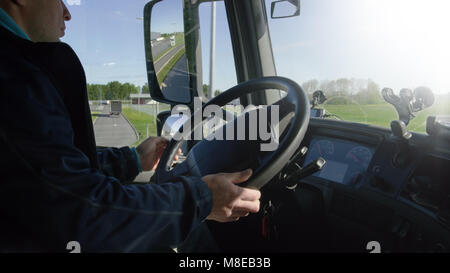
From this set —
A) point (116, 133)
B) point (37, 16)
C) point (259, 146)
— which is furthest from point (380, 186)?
point (116, 133)

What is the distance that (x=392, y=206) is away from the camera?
152cm

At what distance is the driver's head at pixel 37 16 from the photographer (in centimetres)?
88

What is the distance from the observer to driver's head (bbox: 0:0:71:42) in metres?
0.88

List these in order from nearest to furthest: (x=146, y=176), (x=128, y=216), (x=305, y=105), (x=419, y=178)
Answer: (x=128, y=216)
(x=305, y=105)
(x=419, y=178)
(x=146, y=176)

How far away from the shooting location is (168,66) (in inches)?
106

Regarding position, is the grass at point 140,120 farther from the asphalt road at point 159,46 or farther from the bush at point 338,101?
the bush at point 338,101

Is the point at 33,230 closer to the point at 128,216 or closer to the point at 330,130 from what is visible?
the point at 128,216

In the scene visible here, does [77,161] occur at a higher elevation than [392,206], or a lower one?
higher

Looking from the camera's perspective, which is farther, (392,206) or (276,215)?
(276,215)

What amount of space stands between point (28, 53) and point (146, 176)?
1.54m

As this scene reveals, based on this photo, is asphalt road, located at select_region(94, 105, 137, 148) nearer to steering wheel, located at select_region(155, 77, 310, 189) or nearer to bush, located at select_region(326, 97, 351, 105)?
steering wheel, located at select_region(155, 77, 310, 189)

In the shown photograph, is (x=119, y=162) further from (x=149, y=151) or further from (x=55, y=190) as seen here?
(x=55, y=190)

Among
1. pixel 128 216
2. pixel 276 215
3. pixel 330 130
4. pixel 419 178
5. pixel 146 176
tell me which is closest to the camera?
pixel 128 216
